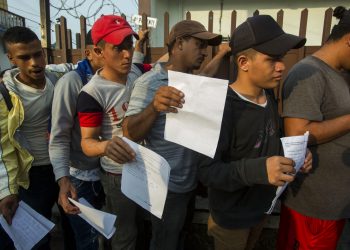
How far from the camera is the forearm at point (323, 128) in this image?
1.56m

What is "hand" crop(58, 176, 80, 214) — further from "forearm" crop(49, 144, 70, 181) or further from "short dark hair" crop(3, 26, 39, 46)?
"short dark hair" crop(3, 26, 39, 46)

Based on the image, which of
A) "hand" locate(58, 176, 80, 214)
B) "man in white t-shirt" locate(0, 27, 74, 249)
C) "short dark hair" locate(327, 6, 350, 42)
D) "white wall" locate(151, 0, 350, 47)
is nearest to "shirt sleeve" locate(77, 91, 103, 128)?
"hand" locate(58, 176, 80, 214)

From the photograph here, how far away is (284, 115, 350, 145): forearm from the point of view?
1.56 m

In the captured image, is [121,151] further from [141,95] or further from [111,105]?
[111,105]

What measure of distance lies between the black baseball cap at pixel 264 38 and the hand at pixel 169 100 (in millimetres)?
527

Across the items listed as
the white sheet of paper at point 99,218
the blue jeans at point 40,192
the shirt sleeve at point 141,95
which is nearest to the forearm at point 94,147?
the shirt sleeve at point 141,95

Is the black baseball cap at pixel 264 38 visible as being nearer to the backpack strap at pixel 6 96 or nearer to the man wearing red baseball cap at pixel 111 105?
the man wearing red baseball cap at pixel 111 105

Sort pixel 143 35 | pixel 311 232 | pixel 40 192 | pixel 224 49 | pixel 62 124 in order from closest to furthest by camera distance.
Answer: pixel 311 232 → pixel 62 124 → pixel 40 192 → pixel 224 49 → pixel 143 35

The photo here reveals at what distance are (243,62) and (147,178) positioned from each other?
842 mm

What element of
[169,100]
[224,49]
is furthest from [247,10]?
[169,100]

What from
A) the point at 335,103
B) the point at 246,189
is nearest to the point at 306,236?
the point at 246,189

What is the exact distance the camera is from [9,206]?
5.98 feet

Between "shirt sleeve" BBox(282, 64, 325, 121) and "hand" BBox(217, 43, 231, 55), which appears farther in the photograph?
"hand" BBox(217, 43, 231, 55)

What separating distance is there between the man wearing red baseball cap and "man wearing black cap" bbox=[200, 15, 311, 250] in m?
0.65
